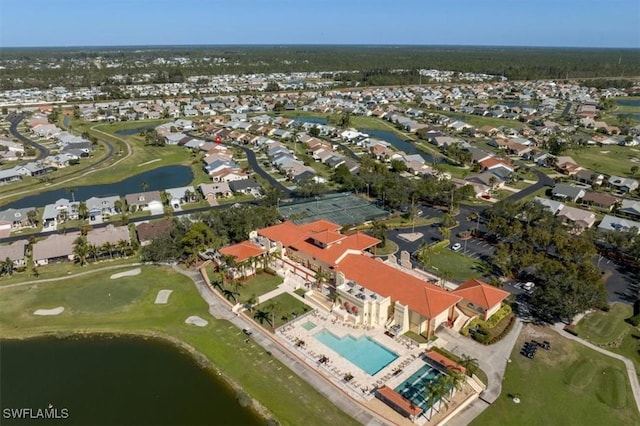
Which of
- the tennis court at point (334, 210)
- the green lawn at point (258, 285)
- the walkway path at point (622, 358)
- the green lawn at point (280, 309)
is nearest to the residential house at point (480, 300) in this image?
the walkway path at point (622, 358)

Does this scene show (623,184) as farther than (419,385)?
Yes

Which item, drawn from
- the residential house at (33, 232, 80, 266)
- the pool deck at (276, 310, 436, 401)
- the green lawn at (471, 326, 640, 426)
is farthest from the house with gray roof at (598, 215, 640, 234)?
the residential house at (33, 232, 80, 266)

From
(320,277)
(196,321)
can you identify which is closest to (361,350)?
(320,277)

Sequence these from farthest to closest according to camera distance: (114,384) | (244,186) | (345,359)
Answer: (244,186)
(345,359)
(114,384)

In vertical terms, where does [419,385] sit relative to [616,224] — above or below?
below

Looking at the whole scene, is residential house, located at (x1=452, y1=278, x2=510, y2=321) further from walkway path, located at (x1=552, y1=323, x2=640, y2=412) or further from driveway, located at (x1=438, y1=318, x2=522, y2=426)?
walkway path, located at (x1=552, y1=323, x2=640, y2=412)

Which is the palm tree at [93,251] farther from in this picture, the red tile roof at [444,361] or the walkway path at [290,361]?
the red tile roof at [444,361]

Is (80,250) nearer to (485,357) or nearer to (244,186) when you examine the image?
(244,186)

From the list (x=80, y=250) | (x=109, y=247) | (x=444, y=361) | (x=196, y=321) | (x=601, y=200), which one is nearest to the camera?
(x=444, y=361)
